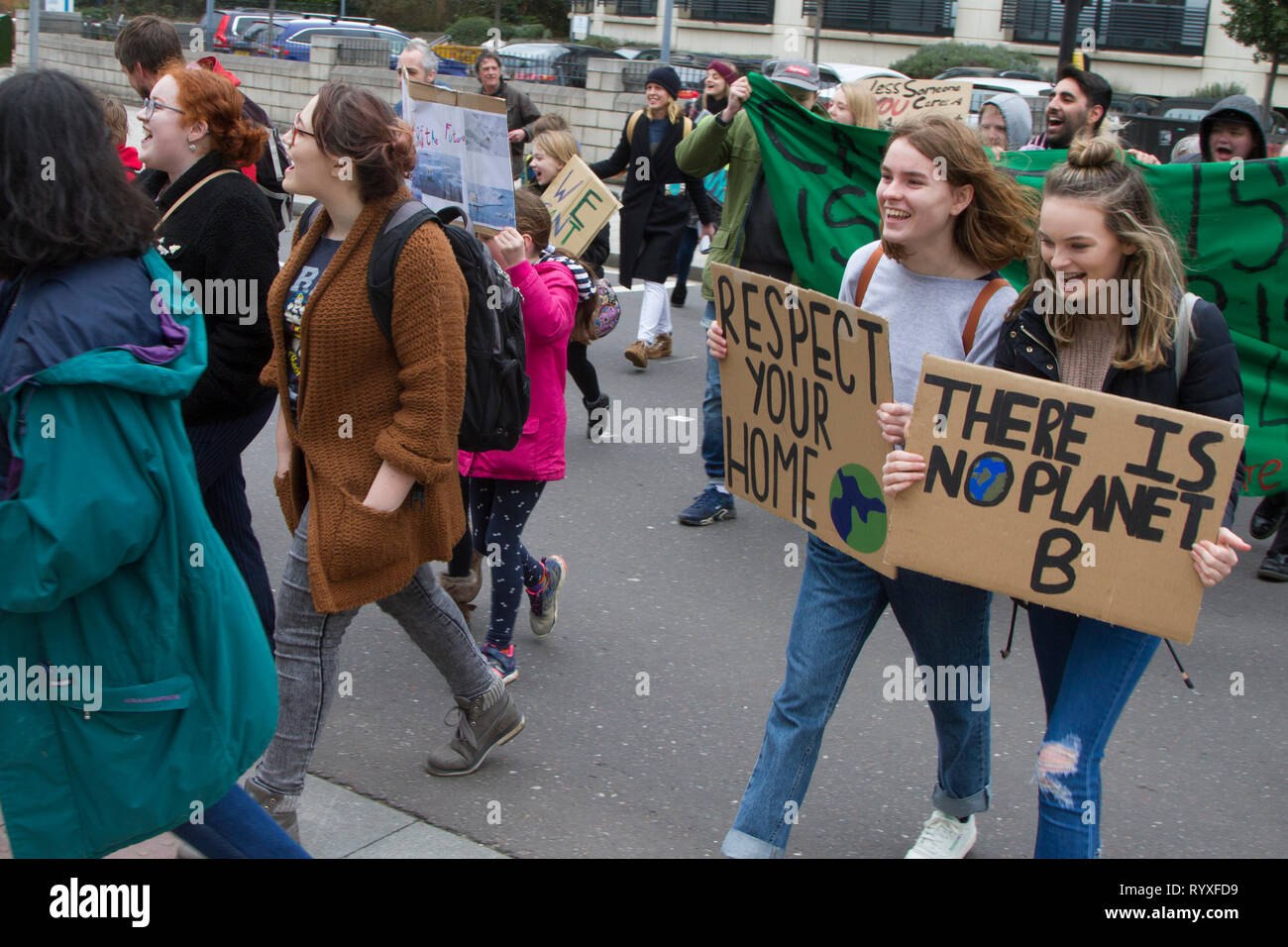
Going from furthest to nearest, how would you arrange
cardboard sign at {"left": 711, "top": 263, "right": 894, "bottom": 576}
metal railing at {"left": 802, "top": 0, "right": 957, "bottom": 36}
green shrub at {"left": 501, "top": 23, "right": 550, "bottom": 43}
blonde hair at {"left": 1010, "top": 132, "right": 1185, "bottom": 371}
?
green shrub at {"left": 501, "top": 23, "right": 550, "bottom": 43}
metal railing at {"left": 802, "top": 0, "right": 957, "bottom": 36}
cardboard sign at {"left": 711, "top": 263, "right": 894, "bottom": 576}
blonde hair at {"left": 1010, "top": 132, "right": 1185, "bottom": 371}

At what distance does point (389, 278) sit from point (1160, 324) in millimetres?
1645

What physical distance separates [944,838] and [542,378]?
1.99 meters

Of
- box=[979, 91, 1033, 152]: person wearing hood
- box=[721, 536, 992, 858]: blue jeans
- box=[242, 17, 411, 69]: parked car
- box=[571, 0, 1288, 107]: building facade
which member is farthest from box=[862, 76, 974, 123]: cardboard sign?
box=[571, 0, 1288, 107]: building facade

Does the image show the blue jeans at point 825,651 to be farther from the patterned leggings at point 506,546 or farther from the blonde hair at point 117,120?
the blonde hair at point 117,120

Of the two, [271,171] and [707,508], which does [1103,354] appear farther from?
[707,508]

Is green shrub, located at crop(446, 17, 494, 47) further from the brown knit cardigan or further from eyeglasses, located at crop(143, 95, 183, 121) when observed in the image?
the brown knit cardigan

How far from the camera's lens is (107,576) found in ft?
7.58

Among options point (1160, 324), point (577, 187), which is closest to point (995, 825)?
point (1160, 324)

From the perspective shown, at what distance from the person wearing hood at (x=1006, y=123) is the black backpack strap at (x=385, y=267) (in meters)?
4.99

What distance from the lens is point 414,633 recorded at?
3.62m

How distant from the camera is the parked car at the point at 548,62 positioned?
84.2ft

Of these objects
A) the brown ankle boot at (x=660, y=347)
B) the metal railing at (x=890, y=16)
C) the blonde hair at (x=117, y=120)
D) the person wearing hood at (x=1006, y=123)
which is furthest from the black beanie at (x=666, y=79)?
the metal railing at (x=890, y=16)

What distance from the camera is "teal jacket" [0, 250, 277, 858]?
2.25 m

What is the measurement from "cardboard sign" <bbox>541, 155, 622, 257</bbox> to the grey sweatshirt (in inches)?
145
